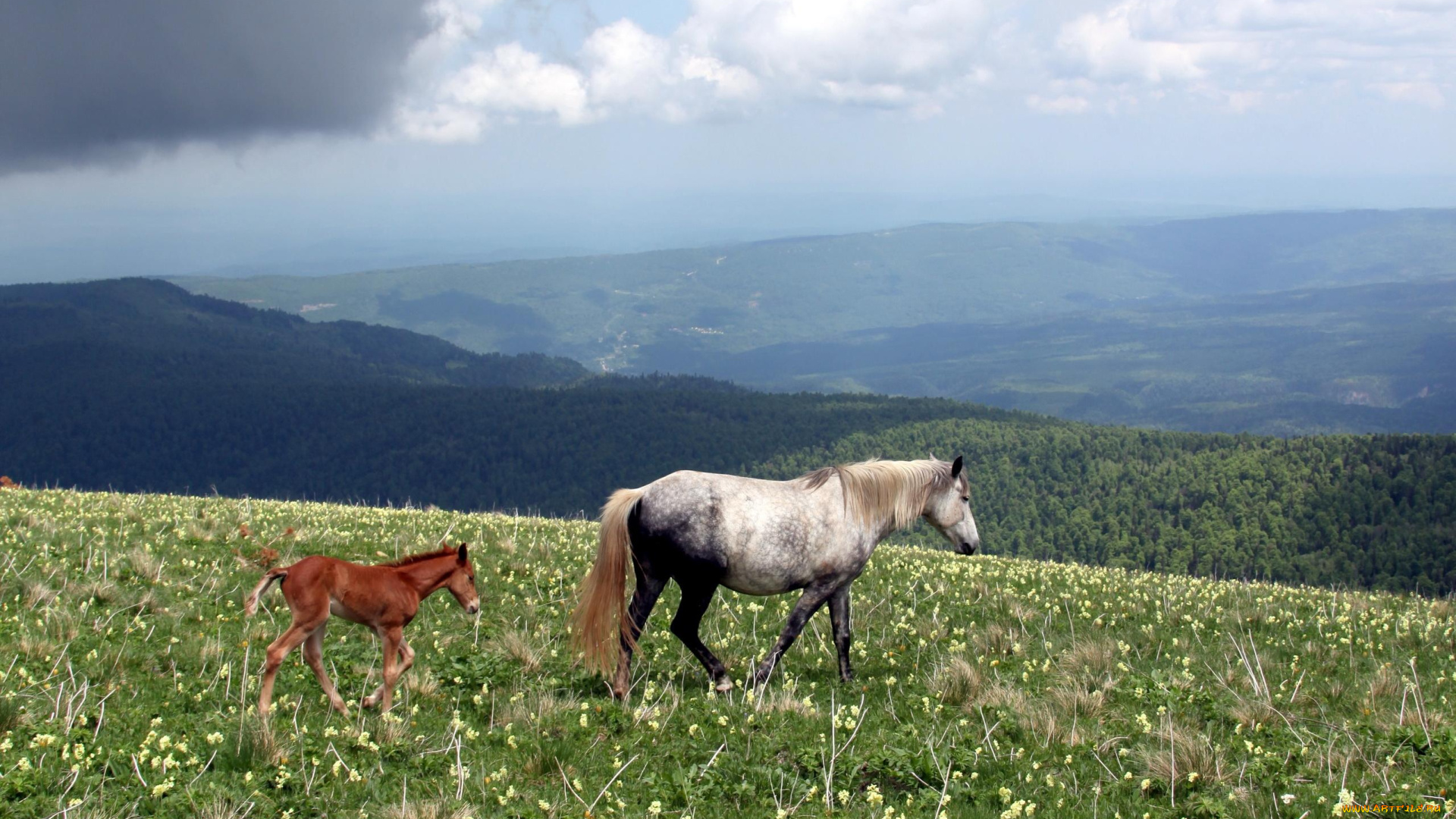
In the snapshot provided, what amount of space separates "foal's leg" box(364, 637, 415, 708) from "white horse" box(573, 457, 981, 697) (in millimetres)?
1839

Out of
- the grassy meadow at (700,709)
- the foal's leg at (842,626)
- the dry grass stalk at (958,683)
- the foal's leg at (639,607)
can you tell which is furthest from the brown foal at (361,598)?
the dry grass stalk at (958,683)

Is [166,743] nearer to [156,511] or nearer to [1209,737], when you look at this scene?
[1209,737]

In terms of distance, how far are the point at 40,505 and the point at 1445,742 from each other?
2034 centimetres

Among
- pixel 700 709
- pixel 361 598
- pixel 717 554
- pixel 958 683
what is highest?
pixel 361 598

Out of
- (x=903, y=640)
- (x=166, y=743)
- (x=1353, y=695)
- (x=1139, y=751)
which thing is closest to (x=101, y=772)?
(x=166, y=743)

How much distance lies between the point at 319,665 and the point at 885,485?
636 centimetres

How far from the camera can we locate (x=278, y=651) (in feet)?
26.8

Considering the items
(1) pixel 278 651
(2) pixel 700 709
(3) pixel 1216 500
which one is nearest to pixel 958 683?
(2) pixel 700 709

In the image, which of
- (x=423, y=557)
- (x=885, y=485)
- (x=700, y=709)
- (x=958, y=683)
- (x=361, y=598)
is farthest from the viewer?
(x=885, y=485)

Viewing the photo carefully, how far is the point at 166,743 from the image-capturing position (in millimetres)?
7309

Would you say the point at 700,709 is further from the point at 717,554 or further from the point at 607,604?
the point at 717,554

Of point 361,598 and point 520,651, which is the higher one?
point 361,598

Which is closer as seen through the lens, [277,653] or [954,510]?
[277,653]

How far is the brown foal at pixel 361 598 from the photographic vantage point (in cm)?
820
